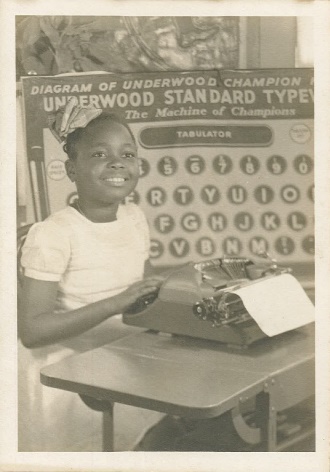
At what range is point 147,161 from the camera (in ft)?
3.43

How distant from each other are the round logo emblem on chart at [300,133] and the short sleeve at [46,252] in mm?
440

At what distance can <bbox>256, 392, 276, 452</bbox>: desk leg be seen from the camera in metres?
0.91

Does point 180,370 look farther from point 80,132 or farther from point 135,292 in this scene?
point 80,132

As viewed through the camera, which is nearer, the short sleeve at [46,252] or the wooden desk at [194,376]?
the wooden desk at [194,376]

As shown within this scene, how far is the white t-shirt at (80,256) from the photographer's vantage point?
3.38 feet

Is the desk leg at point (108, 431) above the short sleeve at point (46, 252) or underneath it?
underneath

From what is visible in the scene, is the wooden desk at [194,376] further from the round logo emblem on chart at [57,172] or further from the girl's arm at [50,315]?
the round logo emblem on chart at [57,172]

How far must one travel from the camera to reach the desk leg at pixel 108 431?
3.17 feet

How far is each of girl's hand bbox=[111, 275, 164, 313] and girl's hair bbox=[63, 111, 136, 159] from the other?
25cm

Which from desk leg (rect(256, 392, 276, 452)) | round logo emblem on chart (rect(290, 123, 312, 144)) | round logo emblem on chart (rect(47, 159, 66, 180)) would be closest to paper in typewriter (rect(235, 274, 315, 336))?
desk leg (rect(256, 392, 276, 452))

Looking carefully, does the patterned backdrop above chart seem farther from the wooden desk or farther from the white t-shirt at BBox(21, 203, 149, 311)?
the wooden desk

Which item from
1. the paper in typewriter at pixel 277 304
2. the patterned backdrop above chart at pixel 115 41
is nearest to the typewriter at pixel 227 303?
the paper in typewriter at pixel 277 304

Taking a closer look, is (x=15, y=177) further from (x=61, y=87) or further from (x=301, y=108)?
(x=301, y=108)

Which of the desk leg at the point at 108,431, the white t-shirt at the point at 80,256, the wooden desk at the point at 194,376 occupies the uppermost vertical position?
the white t-shirt at the point at 80,256
